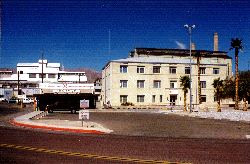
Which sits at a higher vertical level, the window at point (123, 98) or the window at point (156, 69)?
the window at point (156, 69)

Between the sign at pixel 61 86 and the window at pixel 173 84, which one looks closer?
the sign at pixel 61 86

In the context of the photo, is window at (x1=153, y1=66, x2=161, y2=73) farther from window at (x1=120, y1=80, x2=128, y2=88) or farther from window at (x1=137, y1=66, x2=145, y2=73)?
window at (x1=120, y1=80, x2=128, y2=88)

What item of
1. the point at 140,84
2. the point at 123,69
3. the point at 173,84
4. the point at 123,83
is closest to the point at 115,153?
the point at 123,83

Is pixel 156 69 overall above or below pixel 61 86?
above

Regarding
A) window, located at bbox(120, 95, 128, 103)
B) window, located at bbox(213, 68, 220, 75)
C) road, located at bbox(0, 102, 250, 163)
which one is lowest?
road, located at bbox(0, 102, 250, 163)

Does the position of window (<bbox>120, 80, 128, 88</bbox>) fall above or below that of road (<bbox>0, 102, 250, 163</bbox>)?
above

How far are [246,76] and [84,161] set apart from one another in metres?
61.6

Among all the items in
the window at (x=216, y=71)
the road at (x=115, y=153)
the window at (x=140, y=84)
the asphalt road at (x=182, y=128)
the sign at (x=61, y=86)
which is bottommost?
the asphalt road at (x=182, y=128)

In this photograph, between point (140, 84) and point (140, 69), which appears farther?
point (140, 69)

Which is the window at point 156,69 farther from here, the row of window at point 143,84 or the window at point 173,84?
the window at point 173,84

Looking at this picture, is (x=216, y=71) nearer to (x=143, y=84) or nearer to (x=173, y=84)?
(x=173, y=84)

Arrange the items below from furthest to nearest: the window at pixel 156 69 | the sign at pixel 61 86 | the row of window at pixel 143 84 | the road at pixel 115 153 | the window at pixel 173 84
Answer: the window at pixel 173 84
the window at pixel 156 69
the row of window at pixel 143 84
the sign at pixel 61 86
the road at pixel 115 153

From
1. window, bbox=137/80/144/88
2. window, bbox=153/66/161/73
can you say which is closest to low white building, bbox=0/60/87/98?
window, bbox=137/80/144/88

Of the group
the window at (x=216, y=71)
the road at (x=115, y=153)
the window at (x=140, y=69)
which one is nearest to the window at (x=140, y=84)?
the window at (x=140, y=69)
